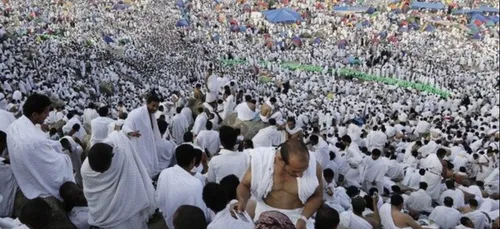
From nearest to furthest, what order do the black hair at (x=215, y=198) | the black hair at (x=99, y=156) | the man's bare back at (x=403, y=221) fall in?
the black hair at (x=215, y=198)
the black hair at (x=99, y=156)
the man's bare back at (x=403, y=221)

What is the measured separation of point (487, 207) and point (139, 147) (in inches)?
139

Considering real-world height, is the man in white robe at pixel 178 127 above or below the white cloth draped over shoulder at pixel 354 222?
below

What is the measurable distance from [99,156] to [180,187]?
453 millimetres

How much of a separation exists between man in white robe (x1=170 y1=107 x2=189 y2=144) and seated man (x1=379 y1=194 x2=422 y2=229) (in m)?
3.12

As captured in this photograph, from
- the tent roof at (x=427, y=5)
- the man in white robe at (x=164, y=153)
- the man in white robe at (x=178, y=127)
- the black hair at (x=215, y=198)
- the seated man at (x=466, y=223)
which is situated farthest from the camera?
the tent roof at (x=427, y=5)

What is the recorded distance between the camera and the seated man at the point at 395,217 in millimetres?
3730

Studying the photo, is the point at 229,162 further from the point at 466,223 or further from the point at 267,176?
the point at 466,223

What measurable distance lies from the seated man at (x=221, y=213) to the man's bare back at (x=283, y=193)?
15 centimetres

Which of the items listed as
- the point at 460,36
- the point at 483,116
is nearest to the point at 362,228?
the point at 483,116

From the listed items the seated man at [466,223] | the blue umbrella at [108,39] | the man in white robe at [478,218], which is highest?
the seated man at [466,223]

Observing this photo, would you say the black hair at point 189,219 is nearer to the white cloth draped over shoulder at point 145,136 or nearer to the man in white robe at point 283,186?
the man in white robe at point 283,186

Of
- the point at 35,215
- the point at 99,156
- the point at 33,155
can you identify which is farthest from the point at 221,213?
the point at 33,155

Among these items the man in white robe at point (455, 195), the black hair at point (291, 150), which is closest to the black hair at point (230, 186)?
the black hair at point (291, 150)

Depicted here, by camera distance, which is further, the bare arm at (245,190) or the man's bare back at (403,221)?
the man's bare back at (403,221)
